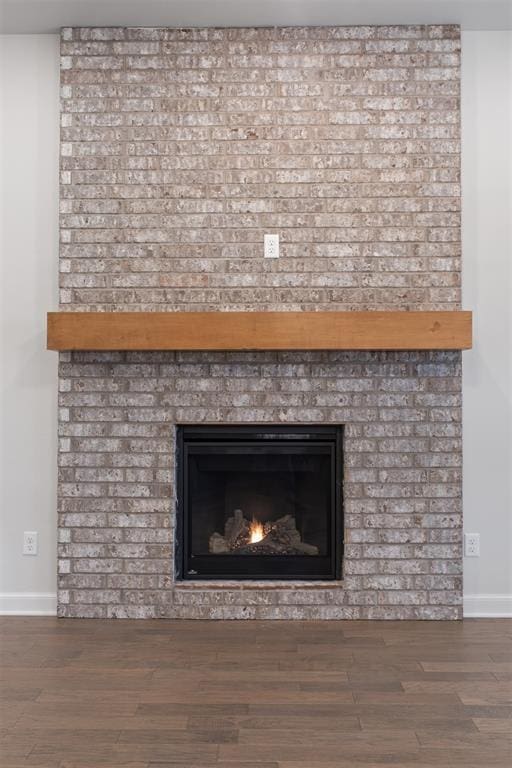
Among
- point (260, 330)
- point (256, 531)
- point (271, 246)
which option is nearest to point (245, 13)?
point (271, 246)

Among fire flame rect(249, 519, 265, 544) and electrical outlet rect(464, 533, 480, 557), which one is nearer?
electrical outlet rect(464, 533, 480, 557)

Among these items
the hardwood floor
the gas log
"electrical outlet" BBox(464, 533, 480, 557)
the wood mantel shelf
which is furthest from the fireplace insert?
"electrical outlet" BBox(464, 533, 480, 557)

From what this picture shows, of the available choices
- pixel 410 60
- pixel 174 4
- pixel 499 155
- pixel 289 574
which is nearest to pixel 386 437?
pixel 289 574

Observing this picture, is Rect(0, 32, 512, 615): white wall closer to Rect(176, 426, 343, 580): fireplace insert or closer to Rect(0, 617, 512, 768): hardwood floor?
Rect(0, 617, 512, 768): hardwood floor

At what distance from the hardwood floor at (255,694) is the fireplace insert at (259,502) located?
0.28 m

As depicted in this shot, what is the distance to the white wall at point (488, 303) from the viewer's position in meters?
3.39

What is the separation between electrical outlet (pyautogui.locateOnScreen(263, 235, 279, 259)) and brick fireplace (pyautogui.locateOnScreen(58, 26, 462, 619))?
0.09 ft

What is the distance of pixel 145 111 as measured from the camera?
11.0ft

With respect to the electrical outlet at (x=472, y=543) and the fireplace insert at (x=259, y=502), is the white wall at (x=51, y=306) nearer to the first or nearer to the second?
the electrical outlet at (x=472, y=543)

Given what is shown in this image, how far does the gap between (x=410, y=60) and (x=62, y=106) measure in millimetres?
1576

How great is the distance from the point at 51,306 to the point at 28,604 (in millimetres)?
1376

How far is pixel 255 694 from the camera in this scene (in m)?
2.49

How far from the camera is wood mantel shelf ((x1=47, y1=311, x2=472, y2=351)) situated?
315 cm

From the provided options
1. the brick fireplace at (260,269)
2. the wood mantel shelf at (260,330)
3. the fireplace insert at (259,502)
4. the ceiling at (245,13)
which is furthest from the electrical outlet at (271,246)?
the ceiling at (245,13)
